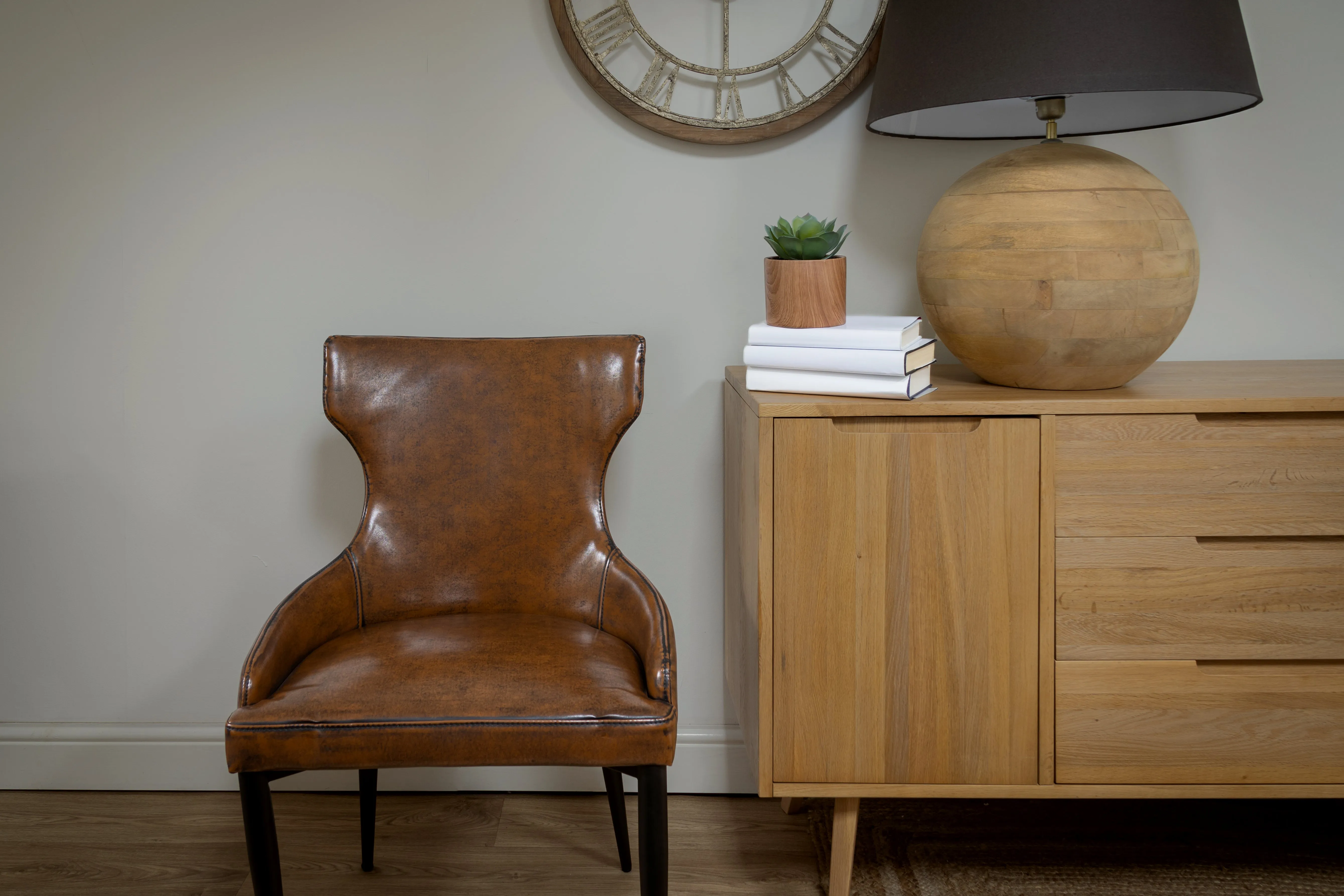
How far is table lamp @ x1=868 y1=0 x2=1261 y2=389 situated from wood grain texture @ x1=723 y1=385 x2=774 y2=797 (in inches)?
14.5

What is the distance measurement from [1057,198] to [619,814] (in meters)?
1.19

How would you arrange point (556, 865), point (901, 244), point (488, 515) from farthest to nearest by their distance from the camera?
point (901, 244) → point (556, 865) → point (488, 515)

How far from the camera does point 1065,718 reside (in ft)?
4.61

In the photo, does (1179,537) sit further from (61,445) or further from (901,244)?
(61,445)

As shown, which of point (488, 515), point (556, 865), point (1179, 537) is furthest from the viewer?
point (556, 865)

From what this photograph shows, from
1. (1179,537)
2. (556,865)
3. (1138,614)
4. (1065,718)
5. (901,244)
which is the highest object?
(901,244)

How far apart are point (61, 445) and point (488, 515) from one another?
0.98 metres

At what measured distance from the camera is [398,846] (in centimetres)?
174

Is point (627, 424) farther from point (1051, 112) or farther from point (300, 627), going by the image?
point (1051, 112)

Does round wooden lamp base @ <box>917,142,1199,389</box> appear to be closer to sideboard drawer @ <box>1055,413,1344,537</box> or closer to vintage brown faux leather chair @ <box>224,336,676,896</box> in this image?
sideboard drawer @ <box>1055,413,1344,537</box>

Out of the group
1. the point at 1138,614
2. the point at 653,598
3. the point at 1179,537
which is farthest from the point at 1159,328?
the point at 653,598

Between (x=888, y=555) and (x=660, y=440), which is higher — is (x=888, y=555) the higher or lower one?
the lower one

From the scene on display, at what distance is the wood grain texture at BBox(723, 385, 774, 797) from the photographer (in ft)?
4.56

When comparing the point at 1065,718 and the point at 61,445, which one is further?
the point at 61,445
